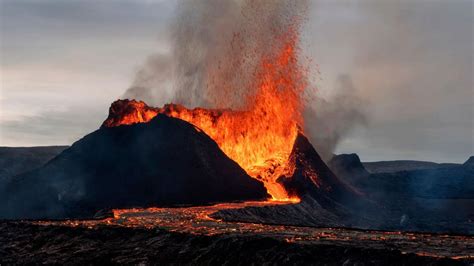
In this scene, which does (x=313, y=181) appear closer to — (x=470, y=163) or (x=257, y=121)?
(x=257, y=121)

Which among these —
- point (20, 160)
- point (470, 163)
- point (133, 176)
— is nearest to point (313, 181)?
point (133, 176)

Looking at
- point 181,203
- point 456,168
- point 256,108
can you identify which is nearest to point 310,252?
point 181,203

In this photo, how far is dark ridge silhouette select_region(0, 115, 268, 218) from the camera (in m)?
83.2

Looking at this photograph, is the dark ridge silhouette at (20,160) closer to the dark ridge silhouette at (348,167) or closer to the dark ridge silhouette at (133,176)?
the dark ridge silhouette at (133,176)

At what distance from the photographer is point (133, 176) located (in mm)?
87375

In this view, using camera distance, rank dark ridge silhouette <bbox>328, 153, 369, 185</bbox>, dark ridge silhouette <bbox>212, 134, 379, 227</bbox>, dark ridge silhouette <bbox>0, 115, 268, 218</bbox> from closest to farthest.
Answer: dark ridge silhouette <bbox>212, 134, 379, 227</bbox>
dark ridge silhouette <bbox>0, 115, 268, 218</bbox>
dark ridge silhouette <bbox>328, 153, 369, 185</bbox>

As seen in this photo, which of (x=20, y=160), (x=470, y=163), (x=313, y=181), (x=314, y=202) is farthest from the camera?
(x=470, y=163)

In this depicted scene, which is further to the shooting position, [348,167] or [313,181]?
[348,167]

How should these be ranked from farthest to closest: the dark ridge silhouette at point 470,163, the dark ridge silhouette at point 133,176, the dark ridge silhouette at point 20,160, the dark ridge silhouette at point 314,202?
the dark ridge silhouette at point 470,163 < the dark ridge silhouette at point 20,160 < the dark ridge silhouette at point 133,176 < the dark ridge silhouette at point 314,202

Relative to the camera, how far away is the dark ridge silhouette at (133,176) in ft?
273

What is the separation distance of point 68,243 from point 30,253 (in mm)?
2816

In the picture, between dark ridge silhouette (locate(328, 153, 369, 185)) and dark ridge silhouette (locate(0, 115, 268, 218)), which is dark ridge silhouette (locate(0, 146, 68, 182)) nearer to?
dark ridge silhouette (locate(0, 115, 268, 218))

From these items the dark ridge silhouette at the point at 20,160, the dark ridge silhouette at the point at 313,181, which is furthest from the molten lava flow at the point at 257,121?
the dark ridge silhouette at the point at 20,160

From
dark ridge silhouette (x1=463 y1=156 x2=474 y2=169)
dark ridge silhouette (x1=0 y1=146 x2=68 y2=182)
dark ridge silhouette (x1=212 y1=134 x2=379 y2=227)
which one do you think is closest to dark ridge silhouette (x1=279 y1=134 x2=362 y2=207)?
dark ridge silhouette (x1=212 y1=134 x2=379 y2=227)
